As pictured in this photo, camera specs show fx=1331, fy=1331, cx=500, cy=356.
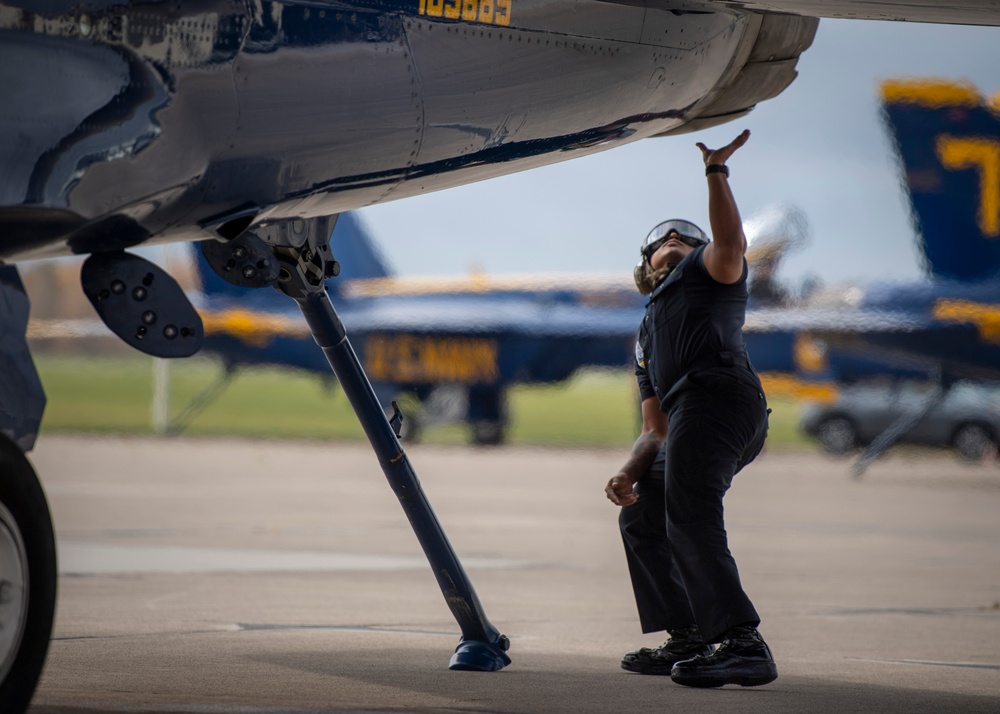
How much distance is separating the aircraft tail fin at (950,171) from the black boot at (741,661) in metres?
17.0

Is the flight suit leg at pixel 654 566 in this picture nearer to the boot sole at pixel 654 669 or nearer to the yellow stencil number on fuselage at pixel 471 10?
the boot sole at pixel 654 669

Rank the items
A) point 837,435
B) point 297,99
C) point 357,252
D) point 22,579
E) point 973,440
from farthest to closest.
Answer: point 357,252 < point 837,435 < point 973,440 < point 297,99 < point 22,579

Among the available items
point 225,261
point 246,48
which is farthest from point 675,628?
point 246,48

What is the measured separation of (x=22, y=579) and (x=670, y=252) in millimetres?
2720

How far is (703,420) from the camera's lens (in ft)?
15.2

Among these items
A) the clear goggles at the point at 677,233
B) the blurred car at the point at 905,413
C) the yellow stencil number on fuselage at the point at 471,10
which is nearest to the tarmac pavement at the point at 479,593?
the clear goggles at the point at 677,233

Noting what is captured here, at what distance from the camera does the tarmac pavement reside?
456cm

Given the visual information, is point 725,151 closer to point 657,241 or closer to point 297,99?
point 657,241

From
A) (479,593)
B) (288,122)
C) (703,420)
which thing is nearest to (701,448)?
(703,420)

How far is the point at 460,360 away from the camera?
2798 cm

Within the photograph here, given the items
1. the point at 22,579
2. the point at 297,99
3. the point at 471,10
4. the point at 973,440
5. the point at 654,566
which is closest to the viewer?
the point at 22,579

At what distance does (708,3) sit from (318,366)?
25.8 metres

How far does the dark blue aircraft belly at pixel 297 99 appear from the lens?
3.47 m

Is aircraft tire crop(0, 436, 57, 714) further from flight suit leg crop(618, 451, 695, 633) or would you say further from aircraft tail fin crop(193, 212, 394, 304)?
aircraft tail fin crop(193, 212, 394, 304)
